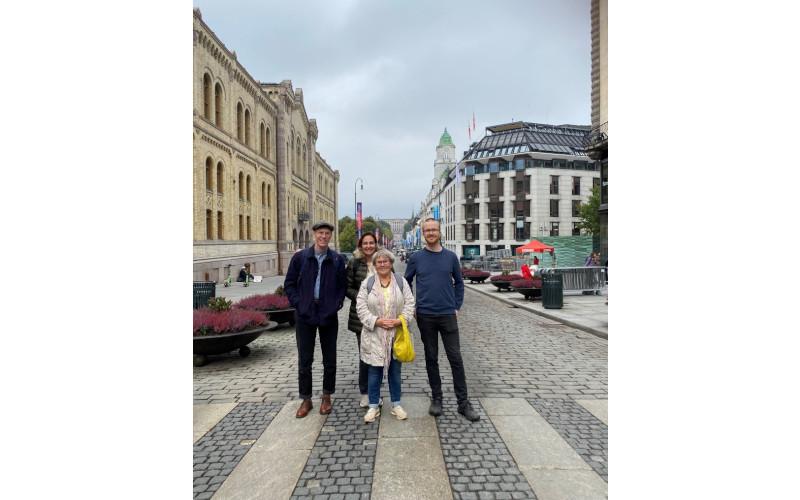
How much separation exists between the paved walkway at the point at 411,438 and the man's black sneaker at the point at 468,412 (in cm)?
7

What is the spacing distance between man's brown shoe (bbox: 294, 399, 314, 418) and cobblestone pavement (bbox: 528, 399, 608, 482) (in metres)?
2.53

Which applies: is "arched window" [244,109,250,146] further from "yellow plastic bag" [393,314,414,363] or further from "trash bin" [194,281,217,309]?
"yellow plastic bag" [393,314,414,363]

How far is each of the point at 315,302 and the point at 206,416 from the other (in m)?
1.74

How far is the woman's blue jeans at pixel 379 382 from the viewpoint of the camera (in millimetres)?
4105

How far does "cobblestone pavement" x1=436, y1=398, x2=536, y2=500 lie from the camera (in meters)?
2.78

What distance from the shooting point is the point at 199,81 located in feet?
73.9

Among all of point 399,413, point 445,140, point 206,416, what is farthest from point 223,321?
point 445,140

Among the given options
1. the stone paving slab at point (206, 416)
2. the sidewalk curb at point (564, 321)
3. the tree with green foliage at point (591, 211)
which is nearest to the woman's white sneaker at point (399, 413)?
the stone paving slab at point (206, 416)

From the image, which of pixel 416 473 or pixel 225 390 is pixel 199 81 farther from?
pixel 416 473

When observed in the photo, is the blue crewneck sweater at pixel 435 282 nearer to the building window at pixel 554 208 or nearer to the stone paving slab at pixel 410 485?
the stone paving slab at pixel 410 485

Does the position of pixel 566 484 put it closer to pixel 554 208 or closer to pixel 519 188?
pixel 519 188

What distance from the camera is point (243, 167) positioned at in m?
28.5

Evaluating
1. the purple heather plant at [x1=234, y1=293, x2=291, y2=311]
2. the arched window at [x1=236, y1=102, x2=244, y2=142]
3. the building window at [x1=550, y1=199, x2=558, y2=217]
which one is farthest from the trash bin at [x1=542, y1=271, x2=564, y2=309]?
the building window at [x1=550, y1=199, x2=558, y2=217]
